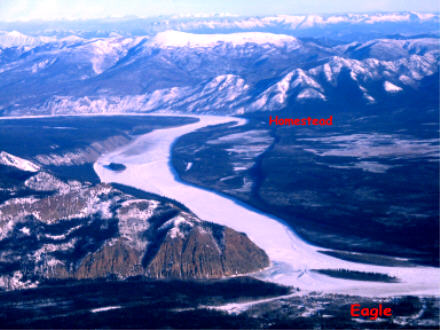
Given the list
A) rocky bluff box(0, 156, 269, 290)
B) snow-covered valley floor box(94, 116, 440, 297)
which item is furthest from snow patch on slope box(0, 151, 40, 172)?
snow-covered valley floor box(94, 116, 440, 297)

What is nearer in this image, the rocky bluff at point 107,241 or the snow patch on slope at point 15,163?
the rocky bluff at point 107,241

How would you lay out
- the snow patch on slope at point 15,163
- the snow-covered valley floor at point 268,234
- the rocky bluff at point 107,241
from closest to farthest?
1. the snow-covered valley floor at point 268,234
2. the rocky bluff at point 107,241
3. the snow patch on slope at point 15,163

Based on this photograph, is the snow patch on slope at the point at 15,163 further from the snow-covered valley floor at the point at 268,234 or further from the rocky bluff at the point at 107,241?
the snow-covered valley floor at the point at 268,234

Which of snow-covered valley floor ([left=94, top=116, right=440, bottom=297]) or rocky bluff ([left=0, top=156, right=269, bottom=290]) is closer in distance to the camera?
snow-covered valley floor ([left=94, top=116, right=440, bottom=297])

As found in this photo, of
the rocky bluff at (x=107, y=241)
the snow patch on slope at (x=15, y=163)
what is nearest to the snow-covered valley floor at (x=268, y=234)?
the rocky bluff at (x=107, y=241)

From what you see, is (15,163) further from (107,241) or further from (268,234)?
(268,234)

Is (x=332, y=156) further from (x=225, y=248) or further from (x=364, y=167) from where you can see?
(x=225, y=248)

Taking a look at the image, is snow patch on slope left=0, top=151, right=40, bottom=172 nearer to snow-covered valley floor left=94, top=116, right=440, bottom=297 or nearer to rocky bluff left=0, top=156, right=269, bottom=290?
rocky bluff left=0, top=156, right=269, bottom=290

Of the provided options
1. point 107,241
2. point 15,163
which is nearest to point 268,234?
point 107,241

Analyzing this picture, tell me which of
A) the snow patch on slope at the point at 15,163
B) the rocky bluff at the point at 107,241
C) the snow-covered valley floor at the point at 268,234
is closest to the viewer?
the snow-covered valley floor at the point at 268,234
